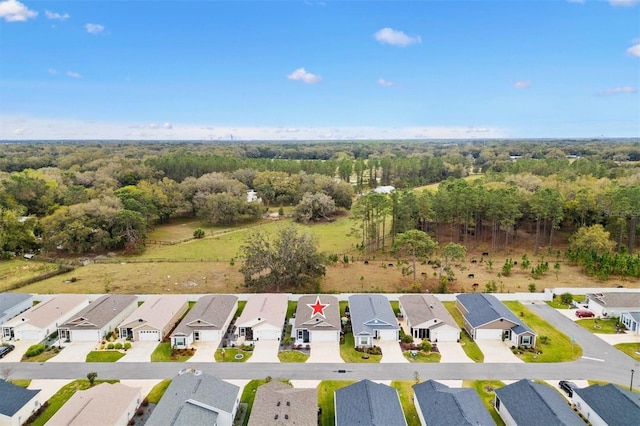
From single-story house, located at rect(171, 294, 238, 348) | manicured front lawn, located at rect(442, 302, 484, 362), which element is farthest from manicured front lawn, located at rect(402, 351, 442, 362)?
single-story house, located at rect(171, 294, 238, 348)

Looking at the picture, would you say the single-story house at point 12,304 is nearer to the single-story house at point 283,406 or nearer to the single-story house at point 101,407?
the single-story house at point 101,407

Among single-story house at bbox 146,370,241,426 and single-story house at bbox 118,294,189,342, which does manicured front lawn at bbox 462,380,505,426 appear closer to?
single-story house at bbox 146,370,241,426

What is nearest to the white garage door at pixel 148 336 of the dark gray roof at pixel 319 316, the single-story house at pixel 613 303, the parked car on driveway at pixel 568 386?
the dark gray roof at pixel 319 316

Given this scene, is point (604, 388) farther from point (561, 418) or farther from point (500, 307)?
point (500, 307)

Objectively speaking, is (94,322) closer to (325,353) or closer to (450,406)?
(325,353)

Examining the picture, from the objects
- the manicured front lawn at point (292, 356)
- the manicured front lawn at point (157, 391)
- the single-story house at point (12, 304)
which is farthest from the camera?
the single-story house at point (12, 304)

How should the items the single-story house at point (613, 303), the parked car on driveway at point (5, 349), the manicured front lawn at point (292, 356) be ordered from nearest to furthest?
the manicured front lawn at point (292, 356), the parked car on driveway at point (5, 349), the single-story house at point (613, 303)
